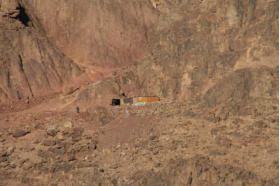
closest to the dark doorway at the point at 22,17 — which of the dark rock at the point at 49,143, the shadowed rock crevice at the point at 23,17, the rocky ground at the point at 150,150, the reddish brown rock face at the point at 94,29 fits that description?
the shadowed rock crevice at the point at 23,17

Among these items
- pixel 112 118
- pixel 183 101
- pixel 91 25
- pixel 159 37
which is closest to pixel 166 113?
pixel 183 101

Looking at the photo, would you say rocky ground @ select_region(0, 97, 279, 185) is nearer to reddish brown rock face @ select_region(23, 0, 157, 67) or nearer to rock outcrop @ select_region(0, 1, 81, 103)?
rock outcrop @ select_region(0, 1, 81, 103)

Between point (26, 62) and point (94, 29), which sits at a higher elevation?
point (94, 29)

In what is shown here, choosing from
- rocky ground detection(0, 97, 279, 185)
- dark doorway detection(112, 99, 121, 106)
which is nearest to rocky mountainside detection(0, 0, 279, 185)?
rocky ground detection(0, 97, 279, 185)

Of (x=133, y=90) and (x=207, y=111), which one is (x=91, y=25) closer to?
(x=133, y=90)

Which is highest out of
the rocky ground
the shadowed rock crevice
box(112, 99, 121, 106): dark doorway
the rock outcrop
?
the shadowed rock crevice

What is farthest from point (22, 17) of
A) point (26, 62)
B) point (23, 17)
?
point (26, 62)

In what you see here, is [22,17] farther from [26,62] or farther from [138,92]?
[138,92]

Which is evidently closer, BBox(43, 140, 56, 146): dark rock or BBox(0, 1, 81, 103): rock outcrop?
BBox(43, 140, 56, 146): dark rock
